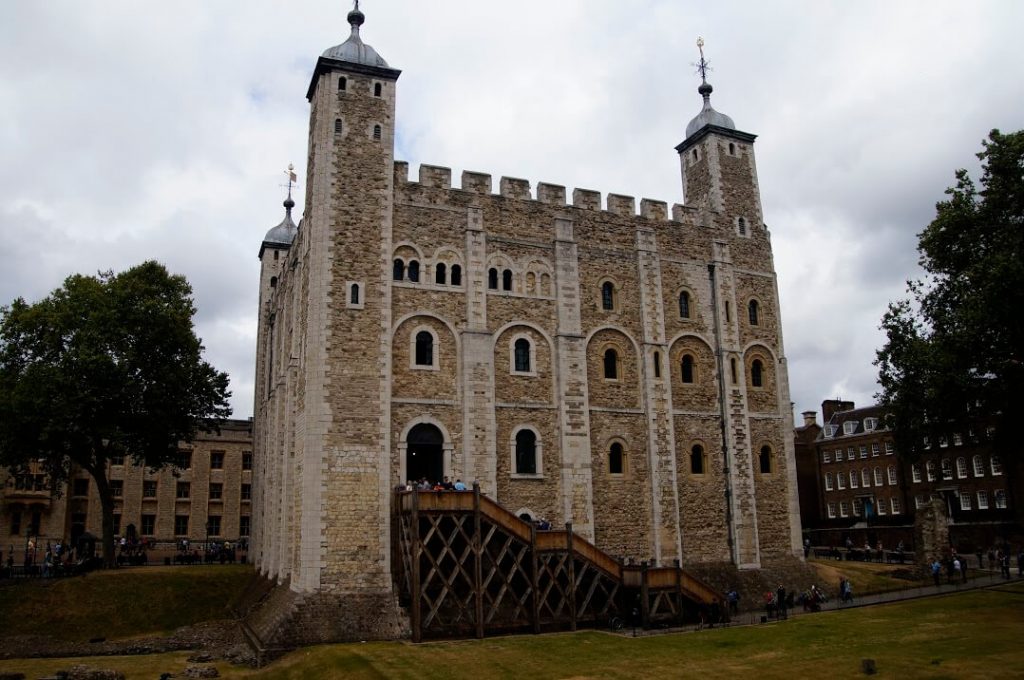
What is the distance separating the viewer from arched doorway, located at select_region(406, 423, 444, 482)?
28812 mm

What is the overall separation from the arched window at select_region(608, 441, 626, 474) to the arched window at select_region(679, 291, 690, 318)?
21.5 feet

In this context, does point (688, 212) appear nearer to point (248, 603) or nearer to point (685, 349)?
point (685, 349)

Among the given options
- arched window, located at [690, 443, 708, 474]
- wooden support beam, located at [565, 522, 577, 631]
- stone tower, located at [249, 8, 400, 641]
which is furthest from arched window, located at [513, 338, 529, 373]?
arched window, located at [690, 443, 708, 474]

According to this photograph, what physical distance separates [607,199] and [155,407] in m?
22.2

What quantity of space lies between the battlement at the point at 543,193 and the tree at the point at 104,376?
1535 centimetres

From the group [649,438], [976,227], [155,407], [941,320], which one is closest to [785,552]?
[649,438]

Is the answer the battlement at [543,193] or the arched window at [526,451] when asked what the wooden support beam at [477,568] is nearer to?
the arched window at [526,451]

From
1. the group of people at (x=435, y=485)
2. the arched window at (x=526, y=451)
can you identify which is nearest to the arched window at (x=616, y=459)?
the arched window at (x=526, y=451)

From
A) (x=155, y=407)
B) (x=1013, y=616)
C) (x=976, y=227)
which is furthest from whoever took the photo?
(x=155, y=407)

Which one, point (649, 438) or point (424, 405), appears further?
point (649, 438)

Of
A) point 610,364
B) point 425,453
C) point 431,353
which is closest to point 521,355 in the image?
point 431,353

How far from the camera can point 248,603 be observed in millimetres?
32531

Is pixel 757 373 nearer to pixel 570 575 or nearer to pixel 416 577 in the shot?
pixel 570 575

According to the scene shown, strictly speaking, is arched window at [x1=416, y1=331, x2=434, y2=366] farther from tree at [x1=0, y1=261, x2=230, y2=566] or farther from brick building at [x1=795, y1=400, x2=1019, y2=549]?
brick building at [x1=795, y1=400, x2=1019, y2=549]
